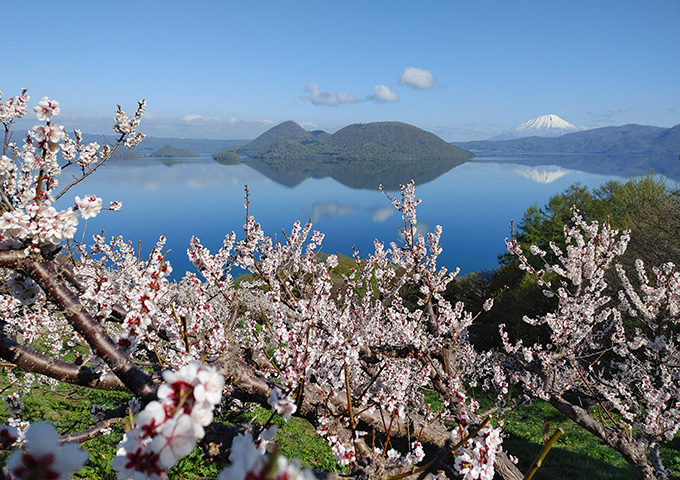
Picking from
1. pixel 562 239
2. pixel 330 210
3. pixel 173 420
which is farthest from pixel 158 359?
pixel 330 210

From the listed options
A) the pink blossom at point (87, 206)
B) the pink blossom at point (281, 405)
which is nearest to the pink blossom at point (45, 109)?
the pink blossom at point (87, 206)

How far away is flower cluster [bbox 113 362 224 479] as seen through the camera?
36.1 inches

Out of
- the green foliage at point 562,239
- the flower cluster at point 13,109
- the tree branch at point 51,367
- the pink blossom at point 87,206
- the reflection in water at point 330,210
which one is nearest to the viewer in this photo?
the tree branch at point 51,367

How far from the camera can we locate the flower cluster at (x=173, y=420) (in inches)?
36.1

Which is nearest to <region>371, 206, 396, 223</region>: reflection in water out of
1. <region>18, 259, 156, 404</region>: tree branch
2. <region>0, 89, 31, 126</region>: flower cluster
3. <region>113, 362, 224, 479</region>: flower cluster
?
<region>0, 89, 31, 126</region>: flower cluster

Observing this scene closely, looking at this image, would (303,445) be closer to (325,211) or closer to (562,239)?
(562,239)

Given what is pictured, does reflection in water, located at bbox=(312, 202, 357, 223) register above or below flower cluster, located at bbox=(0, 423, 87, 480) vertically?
below

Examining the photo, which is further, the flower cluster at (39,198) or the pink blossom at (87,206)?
the pink blossom at (87,206)

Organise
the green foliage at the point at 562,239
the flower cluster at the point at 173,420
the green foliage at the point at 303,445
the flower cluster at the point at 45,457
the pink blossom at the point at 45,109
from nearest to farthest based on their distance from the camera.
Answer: the flower cluster at the point at 45,457
the flower cluster at the point at 173,420
the pink blossom at the point at 45,109
the green foliage at the point at 303,445
the green foliage at the point at 562,239

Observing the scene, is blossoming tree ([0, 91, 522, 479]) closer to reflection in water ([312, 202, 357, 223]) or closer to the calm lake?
the calm lake

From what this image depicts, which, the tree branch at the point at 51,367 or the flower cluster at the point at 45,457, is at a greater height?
the flower cluster at the point at 45,457

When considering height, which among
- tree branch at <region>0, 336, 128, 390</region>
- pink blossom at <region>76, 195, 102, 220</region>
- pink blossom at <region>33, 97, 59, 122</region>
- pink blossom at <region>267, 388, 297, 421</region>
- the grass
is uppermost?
pink blossom at <region>33, 97, 59, 122</region>

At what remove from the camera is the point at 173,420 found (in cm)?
92

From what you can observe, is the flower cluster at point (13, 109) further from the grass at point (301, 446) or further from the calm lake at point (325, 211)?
the calm lake at point (325, 211)
